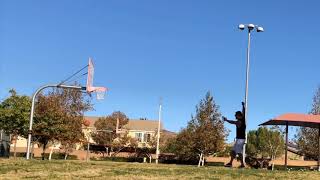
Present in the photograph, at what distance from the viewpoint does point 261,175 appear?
1395 cm

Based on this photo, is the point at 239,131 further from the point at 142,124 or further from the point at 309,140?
the point at 142,124

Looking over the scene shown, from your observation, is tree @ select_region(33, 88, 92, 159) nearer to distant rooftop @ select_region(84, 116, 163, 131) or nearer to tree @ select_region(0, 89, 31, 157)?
tree @ select_region(0, 89, 31, 157)

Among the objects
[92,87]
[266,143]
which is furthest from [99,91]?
[266,143]

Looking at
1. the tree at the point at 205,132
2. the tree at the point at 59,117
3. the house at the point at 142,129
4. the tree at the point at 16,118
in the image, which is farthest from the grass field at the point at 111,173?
the house at the point at 142,129

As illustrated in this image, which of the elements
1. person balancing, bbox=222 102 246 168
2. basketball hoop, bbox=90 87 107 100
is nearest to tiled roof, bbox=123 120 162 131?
basketball hoop, bbox=90 87 107 100

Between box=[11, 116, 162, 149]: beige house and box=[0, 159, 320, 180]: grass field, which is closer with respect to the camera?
box=[0, 159, 320, 180]: grass field

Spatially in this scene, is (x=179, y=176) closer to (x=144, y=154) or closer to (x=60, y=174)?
(x=60, y=174)

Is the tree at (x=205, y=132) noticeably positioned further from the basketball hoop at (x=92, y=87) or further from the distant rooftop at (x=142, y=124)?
Answer: the distant rooftop at (x=142, y=124)

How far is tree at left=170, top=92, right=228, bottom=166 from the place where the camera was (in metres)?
58.0

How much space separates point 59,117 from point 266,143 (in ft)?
169

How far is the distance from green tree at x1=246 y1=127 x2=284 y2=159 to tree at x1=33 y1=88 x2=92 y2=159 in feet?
120

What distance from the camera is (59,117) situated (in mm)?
47938

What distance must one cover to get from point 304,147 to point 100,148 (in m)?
40.6

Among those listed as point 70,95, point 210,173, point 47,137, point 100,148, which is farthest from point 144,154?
point 210,173
